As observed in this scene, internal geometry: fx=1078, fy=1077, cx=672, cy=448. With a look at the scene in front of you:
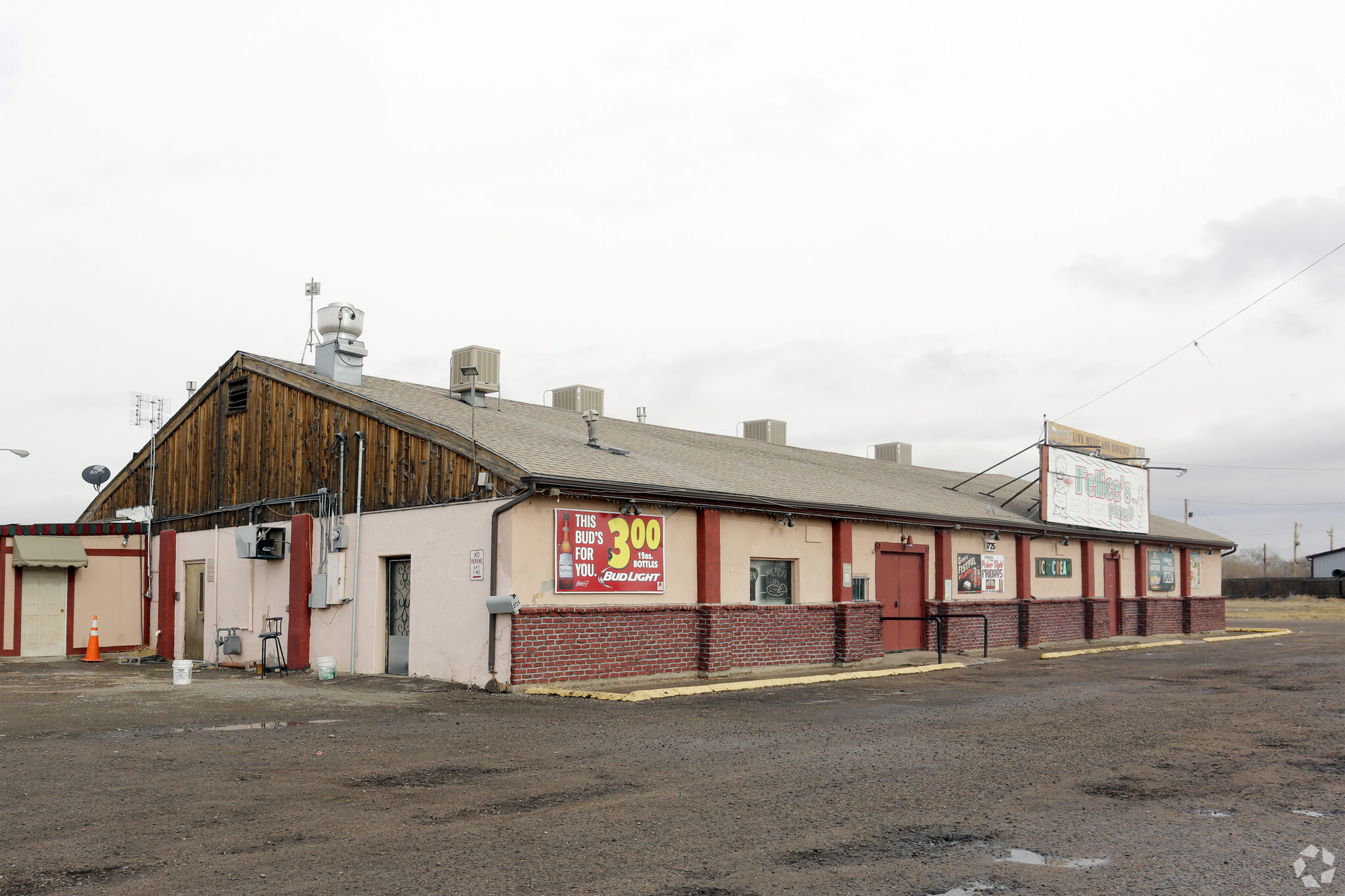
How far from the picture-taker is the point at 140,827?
6742mm

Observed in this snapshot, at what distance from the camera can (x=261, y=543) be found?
1950 cm

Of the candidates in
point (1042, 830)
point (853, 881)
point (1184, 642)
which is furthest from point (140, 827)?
point (1184, 642)

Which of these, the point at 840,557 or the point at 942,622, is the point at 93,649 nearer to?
the point at 840,557

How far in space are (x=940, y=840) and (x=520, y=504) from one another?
9567 mm

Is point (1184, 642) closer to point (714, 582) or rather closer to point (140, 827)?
point (714, 582)

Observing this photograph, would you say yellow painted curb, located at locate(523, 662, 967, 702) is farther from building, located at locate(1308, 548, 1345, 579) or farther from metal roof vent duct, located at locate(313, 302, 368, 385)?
building, located at locate(1308, 548, 1345, 579)

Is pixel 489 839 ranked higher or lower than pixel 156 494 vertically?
lower

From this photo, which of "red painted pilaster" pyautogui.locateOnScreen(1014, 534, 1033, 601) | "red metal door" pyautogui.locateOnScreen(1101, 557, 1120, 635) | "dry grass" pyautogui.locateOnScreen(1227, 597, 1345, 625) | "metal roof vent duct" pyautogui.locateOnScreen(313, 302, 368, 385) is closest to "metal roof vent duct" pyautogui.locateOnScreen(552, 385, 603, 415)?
"metal roof vent duct" pyautogui.locateOnScreen(313, 302, 368, 385)

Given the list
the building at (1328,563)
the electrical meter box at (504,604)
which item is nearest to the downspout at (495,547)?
the electrical meter box at (504,604)

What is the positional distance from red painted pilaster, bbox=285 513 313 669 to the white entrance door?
23.2 feet

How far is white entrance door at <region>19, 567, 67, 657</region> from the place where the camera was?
2266 centimetres

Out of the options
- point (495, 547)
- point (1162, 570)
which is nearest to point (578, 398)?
point (495, 547)

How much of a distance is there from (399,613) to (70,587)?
404 inches

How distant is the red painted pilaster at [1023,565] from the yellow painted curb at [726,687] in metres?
6.75
